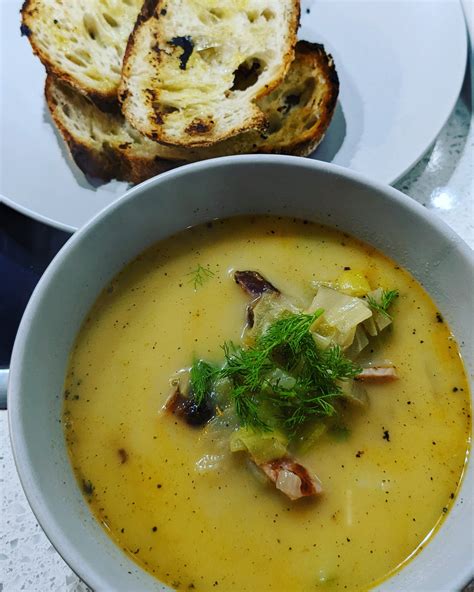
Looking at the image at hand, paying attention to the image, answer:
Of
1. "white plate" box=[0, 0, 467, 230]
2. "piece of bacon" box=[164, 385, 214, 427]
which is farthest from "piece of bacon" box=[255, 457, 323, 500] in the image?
"white plate" box=[0, 0, 467, 230]

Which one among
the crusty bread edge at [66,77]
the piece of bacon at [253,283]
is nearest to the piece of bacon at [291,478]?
the piece of bacon at [253,283]

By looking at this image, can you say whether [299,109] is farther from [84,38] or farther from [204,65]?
[84,38]

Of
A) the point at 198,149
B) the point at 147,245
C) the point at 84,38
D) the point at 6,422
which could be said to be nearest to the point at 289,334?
the point at 147,245

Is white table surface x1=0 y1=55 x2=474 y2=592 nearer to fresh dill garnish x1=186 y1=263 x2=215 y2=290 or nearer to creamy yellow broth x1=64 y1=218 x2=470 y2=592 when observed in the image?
creamy yellow broth x1=64 y1=218 x2=470 y2=592

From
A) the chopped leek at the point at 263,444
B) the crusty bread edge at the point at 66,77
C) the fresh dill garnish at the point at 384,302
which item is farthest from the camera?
the crusty bread edge at the point at 66,77

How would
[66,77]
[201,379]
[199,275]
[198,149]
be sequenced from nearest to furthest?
[201,379]
[199,275]
[198,149]
[66,77]

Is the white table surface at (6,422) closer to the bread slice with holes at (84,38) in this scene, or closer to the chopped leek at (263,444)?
the chopped leek at (263,444)

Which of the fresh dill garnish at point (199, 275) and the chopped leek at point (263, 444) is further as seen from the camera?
the fresh dill garnish at point (199, 275)
